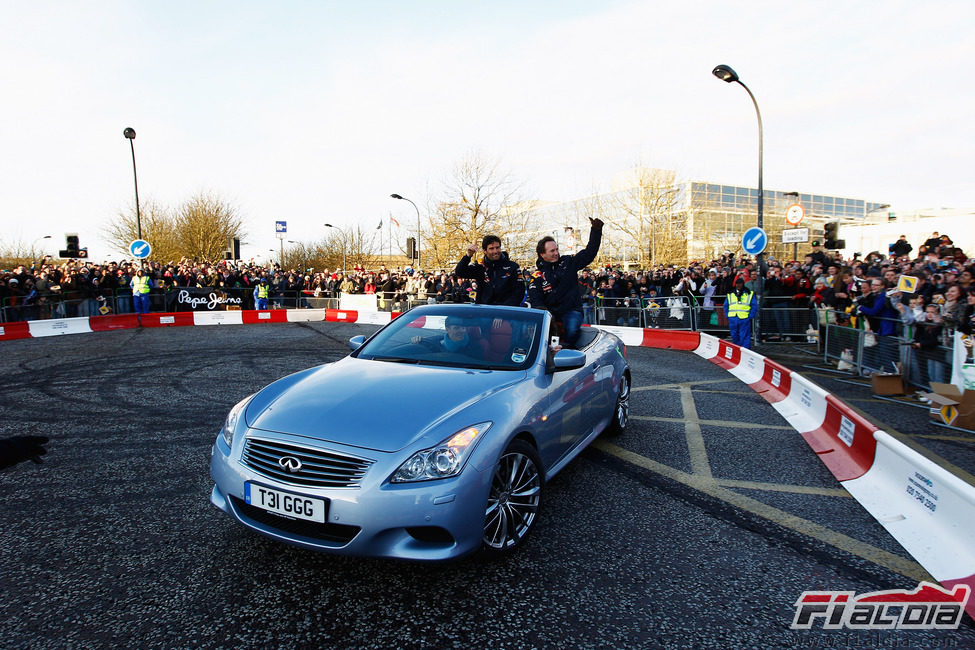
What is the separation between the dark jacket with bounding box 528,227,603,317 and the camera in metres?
6.60

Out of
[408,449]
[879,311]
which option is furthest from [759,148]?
[408,449]

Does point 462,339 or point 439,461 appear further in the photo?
point 462,339

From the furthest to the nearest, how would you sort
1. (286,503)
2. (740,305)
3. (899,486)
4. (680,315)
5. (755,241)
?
(680,315) → (755,241) → (740,305) → (899,486) → (286,503)

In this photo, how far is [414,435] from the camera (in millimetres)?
2855

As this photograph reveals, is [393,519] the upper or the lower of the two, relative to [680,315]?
upper

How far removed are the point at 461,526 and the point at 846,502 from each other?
3067 millimetres

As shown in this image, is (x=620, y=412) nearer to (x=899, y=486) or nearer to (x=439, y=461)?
(x=899, y=486)

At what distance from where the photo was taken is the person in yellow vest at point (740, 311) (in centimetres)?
1175

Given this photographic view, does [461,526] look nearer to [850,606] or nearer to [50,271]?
[850,606]

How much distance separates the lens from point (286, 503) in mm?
2752

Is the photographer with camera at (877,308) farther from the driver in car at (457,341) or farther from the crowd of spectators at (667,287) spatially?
the driver in car at (457,341)

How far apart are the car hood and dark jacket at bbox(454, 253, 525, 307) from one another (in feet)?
10.8

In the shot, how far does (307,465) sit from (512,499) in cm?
117
